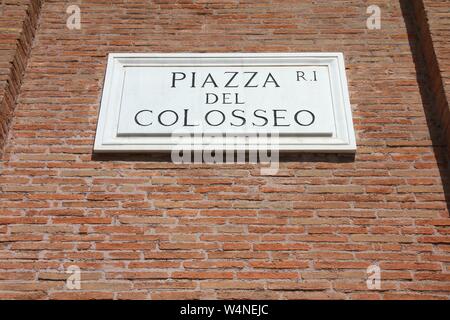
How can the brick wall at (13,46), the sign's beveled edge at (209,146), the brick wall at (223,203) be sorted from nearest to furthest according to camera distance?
1. the brick wall at (223,203)
2. the sign's beveled edge at (209,146)
3. the brick wall at (13,46)

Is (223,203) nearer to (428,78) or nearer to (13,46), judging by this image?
(428,78)

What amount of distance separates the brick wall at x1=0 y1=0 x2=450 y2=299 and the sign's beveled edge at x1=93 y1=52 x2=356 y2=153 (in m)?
0.07

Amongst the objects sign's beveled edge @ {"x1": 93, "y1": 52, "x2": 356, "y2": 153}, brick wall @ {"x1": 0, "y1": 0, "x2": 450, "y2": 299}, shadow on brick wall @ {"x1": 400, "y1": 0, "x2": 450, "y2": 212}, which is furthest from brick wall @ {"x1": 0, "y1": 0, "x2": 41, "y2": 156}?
shadow on brick wall @ {"x1": 400, "y1": 0, "x2": 450, "y2": 212}

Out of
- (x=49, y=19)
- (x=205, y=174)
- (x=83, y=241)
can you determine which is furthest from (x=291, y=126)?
(x=49, y=19)

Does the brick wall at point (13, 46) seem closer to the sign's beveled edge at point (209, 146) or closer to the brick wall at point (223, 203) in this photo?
the brick wall at point (223, 203)

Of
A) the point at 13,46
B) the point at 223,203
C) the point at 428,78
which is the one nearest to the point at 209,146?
the point at 223,203

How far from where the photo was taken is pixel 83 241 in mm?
3770

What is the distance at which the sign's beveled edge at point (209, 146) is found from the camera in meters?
4.21

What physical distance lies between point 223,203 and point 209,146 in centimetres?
50

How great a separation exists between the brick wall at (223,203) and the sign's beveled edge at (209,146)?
7 cm

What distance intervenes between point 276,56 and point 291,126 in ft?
2.62

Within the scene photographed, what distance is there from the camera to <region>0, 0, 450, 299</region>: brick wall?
3.60 meters

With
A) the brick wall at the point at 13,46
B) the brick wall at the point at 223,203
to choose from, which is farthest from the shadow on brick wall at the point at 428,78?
the brick wall at the point at 13,46
